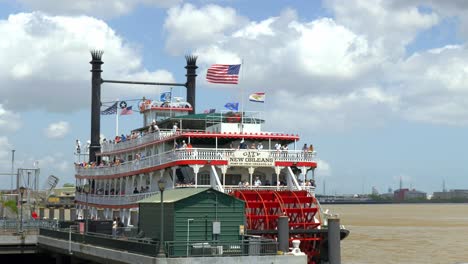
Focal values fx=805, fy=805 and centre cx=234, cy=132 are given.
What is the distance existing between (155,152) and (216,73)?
466 cm

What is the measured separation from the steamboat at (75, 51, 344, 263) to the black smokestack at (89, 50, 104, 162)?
35.1 ft

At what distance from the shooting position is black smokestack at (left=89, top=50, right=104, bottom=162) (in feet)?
172

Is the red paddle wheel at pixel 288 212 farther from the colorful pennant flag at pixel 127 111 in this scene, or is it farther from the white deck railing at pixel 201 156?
the colorful pennant flag at pixel 127 111

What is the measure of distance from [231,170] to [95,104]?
19.8 meters

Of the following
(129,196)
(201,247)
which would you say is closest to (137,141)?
(129,196)

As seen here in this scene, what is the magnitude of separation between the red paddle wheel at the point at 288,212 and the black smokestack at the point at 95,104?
Answer: 2196 centimetres

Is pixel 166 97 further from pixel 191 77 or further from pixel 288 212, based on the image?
pixel 288 212

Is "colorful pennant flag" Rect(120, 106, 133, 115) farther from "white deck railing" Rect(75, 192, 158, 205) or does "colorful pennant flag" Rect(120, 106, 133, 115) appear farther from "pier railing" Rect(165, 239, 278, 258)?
"pier railing" Rect(165, 239, 278, 258)

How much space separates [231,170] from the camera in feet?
116

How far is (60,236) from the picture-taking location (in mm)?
29797

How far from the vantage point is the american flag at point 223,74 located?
1459 inches

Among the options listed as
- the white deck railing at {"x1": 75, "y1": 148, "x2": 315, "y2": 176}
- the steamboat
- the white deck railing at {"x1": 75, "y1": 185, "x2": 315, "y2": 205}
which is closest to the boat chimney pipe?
the steamboat

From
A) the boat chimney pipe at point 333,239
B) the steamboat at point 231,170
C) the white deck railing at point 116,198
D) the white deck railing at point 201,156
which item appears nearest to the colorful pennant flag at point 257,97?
the steamboat at point 231,170

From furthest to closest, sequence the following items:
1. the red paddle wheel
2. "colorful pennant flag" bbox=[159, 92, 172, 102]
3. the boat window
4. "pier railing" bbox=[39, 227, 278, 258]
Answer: "colorful pennant flag" bbox=[159, 92, 172, 102], the boat window, the red paddle wheel, "pier railing" bbox=[39, 227, 278, 258]
